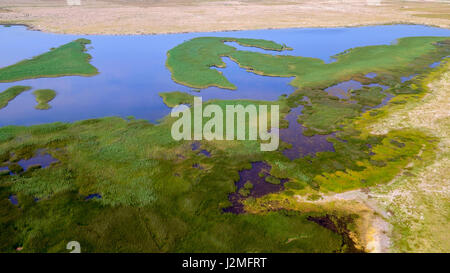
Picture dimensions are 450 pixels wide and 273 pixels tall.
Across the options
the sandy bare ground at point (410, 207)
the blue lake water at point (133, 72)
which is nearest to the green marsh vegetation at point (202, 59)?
the blue lake water at point (133, 72)

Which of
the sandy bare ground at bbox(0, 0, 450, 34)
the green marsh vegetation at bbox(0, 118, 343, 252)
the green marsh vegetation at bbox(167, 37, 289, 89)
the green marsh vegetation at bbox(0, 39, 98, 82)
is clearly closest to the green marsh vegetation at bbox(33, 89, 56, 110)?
the green marsh vegetation at bbox(0, 118, 343, 252)

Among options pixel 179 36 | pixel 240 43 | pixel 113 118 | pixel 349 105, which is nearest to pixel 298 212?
pixel 349 105

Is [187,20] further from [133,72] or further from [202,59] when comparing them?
[133,72]

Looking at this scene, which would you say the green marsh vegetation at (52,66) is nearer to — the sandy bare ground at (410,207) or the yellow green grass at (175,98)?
the yellow green grass at (175,98)

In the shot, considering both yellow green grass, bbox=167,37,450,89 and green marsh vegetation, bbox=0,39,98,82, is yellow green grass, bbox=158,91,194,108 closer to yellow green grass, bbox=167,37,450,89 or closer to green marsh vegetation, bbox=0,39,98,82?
yellow green grass, bbox=167,37,450,89
